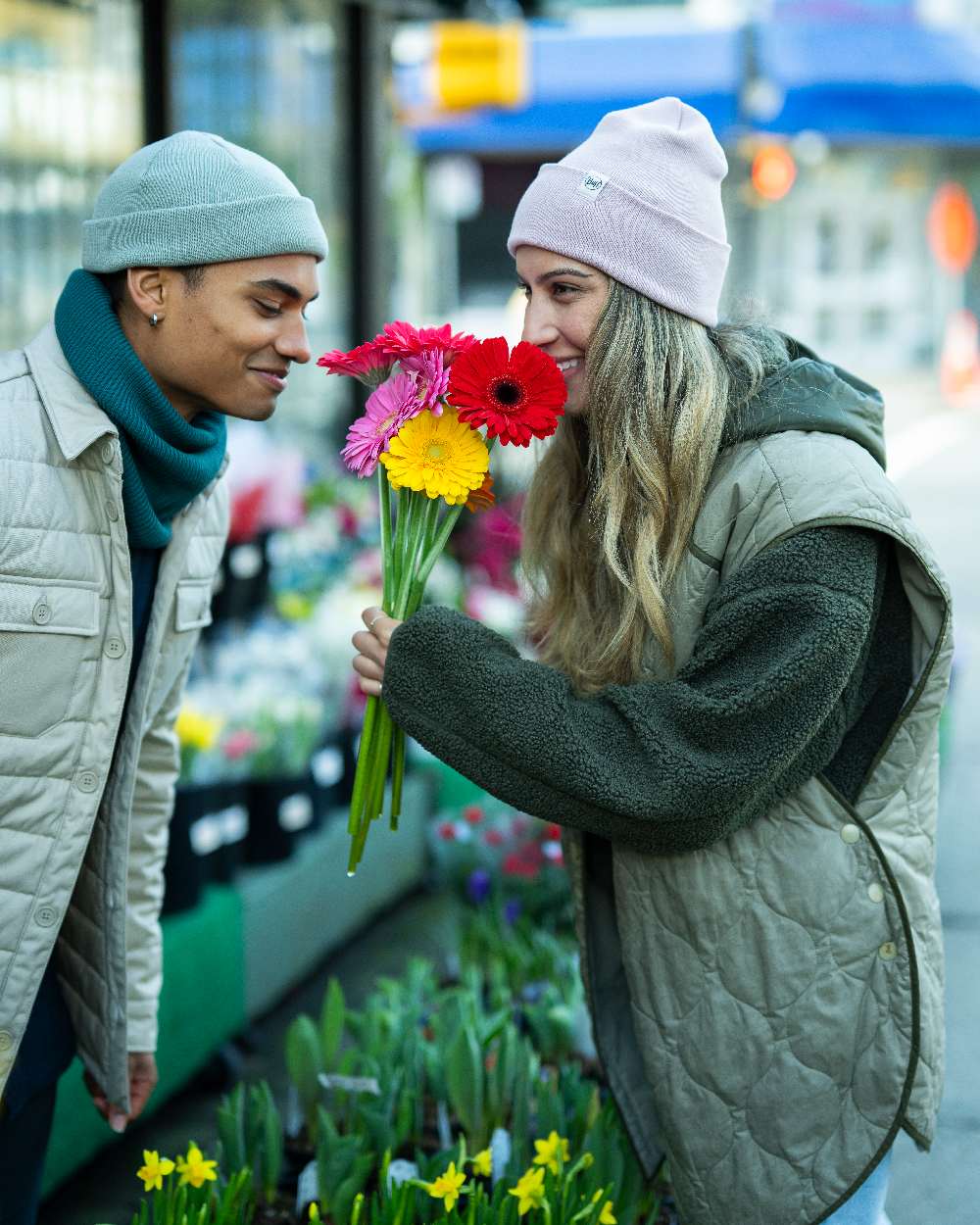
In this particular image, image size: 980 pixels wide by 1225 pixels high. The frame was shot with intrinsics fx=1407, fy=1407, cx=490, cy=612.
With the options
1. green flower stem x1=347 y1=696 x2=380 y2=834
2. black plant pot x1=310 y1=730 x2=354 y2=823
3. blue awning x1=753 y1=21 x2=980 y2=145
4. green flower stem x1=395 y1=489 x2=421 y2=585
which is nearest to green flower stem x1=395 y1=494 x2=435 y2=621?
green flower stem x1=395 y1=489 x2=421 y2=585

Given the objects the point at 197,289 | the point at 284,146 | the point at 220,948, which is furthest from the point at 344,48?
the point at 197,289

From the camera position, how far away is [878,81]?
6.16 metres

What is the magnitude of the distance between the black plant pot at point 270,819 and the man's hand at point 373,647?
6.09 ft

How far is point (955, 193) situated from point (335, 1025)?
18.2 m

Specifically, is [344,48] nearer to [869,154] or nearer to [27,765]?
[27,765]

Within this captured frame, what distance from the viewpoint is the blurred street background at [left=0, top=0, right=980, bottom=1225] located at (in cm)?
326

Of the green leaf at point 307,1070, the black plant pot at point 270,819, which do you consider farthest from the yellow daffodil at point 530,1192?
the black plant pot at point 270,819

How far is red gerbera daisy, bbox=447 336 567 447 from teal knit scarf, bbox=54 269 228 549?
0.42 m

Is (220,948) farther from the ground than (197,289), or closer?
closer

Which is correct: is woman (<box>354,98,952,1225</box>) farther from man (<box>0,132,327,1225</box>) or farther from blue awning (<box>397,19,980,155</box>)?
blue awning (<box>397,19,980,155</box>)

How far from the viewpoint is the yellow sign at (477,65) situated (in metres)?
6.83

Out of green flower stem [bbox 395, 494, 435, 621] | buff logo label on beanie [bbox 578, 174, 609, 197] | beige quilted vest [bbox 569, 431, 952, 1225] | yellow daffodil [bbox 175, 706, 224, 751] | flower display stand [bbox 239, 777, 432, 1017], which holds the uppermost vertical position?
buff logo label on beanie [bbox 578, 174, 609, 197]

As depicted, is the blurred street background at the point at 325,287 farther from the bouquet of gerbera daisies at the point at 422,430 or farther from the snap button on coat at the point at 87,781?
the snap button on coat at the point at 87,781

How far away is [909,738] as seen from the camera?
1.75 m
